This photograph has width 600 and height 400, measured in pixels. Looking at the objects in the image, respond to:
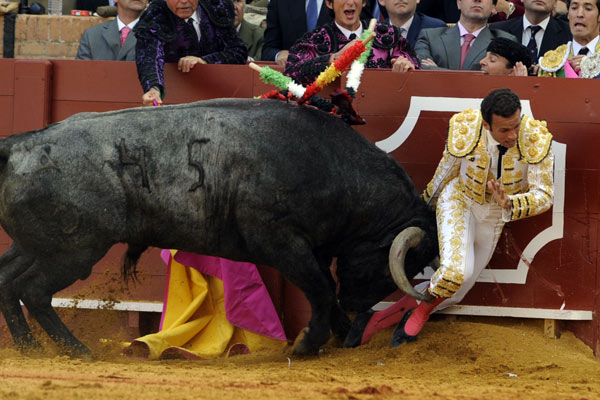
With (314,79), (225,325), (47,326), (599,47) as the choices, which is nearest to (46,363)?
(47,326)

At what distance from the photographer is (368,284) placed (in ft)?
20.7

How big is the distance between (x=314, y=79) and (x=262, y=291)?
139 cm

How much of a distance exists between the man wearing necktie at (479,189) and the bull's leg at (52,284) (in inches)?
73.1

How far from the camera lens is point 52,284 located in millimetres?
5707

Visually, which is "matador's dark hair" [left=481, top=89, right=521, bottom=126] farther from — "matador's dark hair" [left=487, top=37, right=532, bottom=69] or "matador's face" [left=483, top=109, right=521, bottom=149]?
"matador's dark hair" [left=487, top=37, right=532, bottom=69]

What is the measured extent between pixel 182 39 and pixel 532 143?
2417 millimetres

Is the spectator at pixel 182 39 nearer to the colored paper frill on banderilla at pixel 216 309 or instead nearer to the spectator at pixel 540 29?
the colored paper frill on banderilla at pixel 216 309

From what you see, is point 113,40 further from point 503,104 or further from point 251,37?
point 503,104

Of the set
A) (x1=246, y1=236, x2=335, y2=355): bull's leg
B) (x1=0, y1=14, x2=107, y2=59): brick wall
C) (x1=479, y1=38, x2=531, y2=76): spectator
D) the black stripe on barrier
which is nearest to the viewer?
(x1=246, y1=236, x2=335, y2=355): bull's leg

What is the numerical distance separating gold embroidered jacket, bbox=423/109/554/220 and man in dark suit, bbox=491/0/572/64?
1.85 metres

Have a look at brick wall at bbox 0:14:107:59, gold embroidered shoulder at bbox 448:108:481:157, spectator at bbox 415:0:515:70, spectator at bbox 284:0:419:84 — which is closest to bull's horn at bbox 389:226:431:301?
gold embroidered shoulder at bbox 448:108:481:157

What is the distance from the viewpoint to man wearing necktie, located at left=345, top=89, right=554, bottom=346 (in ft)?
19.3

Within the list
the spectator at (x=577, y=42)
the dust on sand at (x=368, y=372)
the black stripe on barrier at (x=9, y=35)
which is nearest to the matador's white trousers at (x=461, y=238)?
the dust on sand at (x=368, y=372)

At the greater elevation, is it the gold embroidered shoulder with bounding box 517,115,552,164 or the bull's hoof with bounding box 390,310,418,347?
the gold embroidered shoulder with bounding box 517,115,552,164
